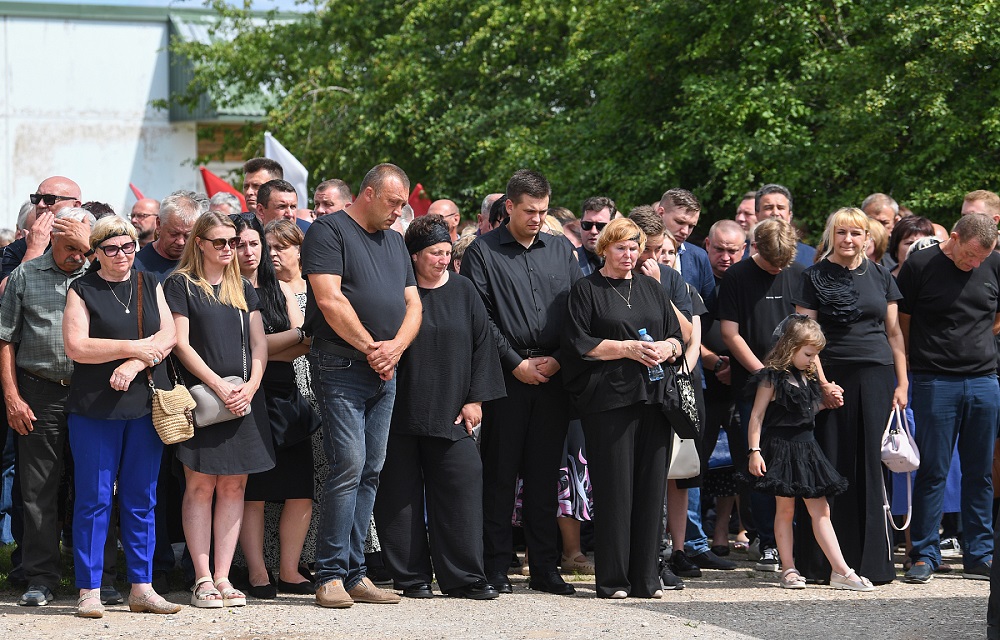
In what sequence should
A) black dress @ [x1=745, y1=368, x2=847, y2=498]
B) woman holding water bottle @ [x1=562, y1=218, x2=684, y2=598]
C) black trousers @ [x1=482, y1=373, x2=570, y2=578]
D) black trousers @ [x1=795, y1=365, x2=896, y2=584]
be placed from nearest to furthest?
woman holding water bottle @ [x1=562, y1=218, x2=684, y2=598] < black trousers @ [x1=482, y1=373, x2=570, y2=578] < black dress @ [x1=745, y1=368, x2=847, y2=498] < black trousers @ [x1=795, y1=365, x2=896, y2=584]

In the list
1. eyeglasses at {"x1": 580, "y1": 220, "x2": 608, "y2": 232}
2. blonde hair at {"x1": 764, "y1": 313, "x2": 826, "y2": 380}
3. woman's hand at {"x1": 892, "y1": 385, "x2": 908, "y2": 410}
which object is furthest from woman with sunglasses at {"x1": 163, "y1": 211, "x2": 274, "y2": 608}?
woman's hand at {"x1": 892, "y1": 385, "x2": 908, "y2": 410}

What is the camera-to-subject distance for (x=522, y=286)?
787 centimetres

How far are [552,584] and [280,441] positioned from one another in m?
1.73

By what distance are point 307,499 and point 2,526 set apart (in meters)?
2.93

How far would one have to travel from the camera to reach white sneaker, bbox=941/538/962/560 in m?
9.38

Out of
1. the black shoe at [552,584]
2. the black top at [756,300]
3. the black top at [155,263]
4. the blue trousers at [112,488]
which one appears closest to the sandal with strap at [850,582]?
the black top at [756,300]

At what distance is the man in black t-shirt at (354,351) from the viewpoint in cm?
699

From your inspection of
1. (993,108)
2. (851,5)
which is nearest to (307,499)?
(993,108)

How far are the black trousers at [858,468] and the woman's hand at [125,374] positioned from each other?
4.06m

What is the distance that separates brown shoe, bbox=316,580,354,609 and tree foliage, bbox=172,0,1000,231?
350 inches

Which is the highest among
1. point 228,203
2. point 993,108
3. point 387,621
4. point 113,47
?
point 113,47

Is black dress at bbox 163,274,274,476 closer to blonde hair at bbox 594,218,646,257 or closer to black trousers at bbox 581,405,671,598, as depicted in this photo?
black trousers at bbox 581,405,671,598

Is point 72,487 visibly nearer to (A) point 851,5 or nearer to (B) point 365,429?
(B) point 365,429

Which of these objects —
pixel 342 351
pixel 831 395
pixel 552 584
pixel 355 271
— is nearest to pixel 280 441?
pixel 342 351
